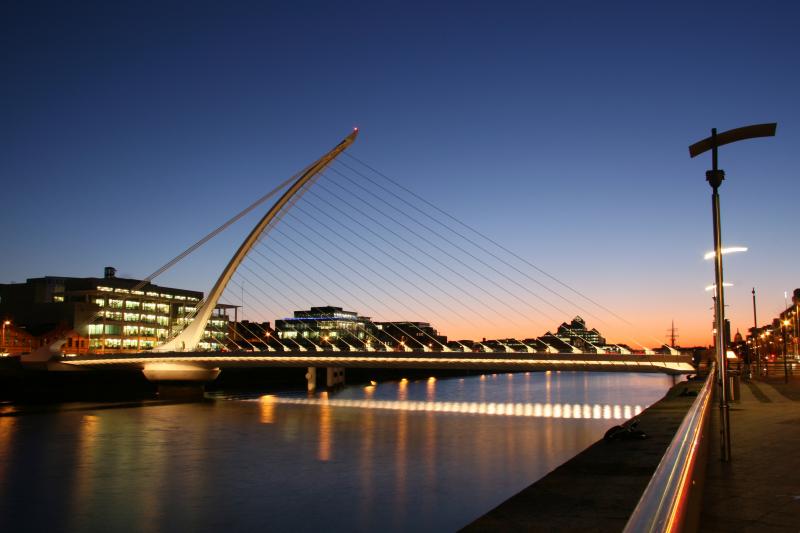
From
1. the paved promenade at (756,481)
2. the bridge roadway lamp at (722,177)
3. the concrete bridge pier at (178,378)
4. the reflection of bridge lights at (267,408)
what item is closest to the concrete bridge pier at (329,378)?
the reflection of bridge lights at (267,408)

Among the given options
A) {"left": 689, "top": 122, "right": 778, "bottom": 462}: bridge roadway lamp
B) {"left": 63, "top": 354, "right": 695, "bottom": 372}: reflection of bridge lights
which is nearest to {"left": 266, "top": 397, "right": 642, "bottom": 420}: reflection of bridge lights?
{"left": 63, "top": 354, "right": 695, "bottom": 372}: reflection of bridge lights

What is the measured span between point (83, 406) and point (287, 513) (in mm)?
38013

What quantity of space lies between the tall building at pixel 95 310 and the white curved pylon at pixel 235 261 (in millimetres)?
38474

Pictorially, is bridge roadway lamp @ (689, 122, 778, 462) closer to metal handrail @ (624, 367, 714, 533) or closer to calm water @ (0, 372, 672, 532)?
calm water @ (0, 372, 672, 532)

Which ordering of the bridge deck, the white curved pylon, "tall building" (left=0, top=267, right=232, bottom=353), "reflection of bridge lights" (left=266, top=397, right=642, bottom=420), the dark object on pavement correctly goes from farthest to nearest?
"tall building" (left=0, top=267, right=232, bottom=353), the white curved pylon, "reflection of bridge lights" (left=266, top=397, right=642, bottom=420), the bridge deck, the dark object on pavement

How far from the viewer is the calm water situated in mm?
15898

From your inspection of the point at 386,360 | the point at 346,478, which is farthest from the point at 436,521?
the point at 386,360

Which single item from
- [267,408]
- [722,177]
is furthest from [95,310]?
[722,177]

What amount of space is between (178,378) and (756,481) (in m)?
50.1

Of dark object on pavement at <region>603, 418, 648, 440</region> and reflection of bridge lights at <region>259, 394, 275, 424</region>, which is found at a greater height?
dark object on pavement at <region>603, 418, 648, 440</region>

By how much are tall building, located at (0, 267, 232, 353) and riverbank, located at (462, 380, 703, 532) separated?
83.1 metres

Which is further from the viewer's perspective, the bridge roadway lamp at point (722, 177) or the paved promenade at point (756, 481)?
the bridge roadway lamp at point (722, 177)

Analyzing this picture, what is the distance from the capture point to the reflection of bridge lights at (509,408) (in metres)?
42.5

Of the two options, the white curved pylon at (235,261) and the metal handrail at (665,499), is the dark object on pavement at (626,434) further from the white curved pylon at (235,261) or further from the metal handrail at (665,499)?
the white curved pylon at (235,261)
